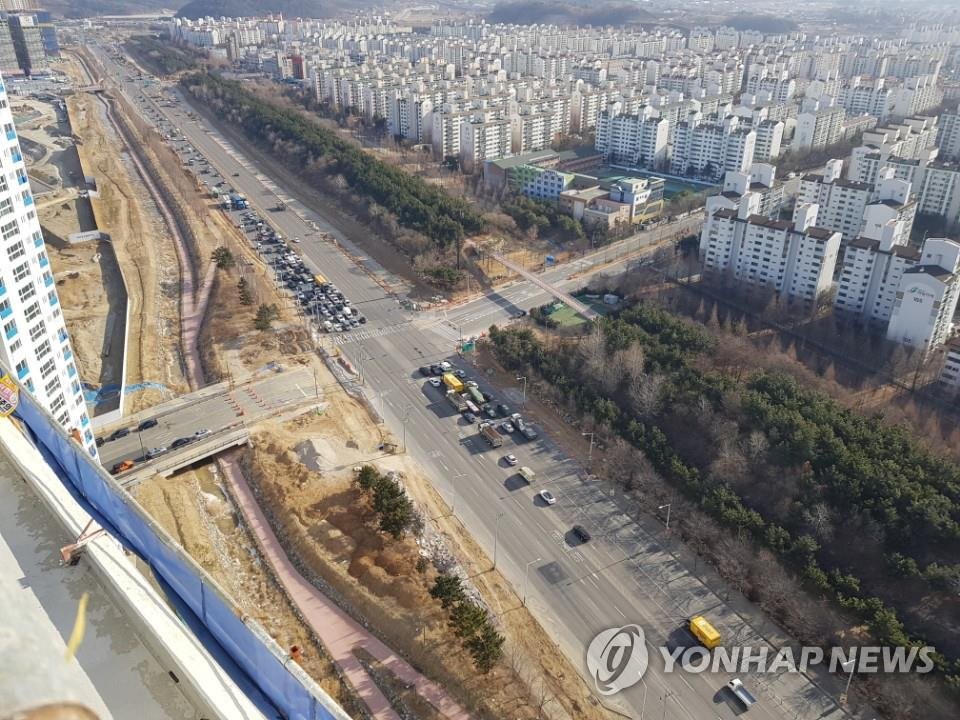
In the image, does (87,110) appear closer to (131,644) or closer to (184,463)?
(184,463)

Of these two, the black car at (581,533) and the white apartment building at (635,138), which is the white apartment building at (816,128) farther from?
the black car at (581,533)

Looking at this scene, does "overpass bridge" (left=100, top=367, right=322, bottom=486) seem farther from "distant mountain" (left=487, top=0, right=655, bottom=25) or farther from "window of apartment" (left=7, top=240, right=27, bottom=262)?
"distant mountain" (left=487, top=0, right=655, bottom=25)

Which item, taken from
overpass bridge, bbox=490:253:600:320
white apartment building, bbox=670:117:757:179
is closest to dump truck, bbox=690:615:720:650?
overpass bridge, bbox=490:253:600:320

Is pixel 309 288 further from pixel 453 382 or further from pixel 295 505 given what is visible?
pixel 295 505

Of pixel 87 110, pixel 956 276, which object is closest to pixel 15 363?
pixel 956 276

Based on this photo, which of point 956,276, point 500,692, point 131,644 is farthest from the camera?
point 956,276

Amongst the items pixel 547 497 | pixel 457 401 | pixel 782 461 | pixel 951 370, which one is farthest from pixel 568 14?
pixel 547 497

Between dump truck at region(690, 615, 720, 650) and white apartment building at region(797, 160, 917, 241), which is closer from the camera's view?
dump truck at region(690, 615, 720, 650)
